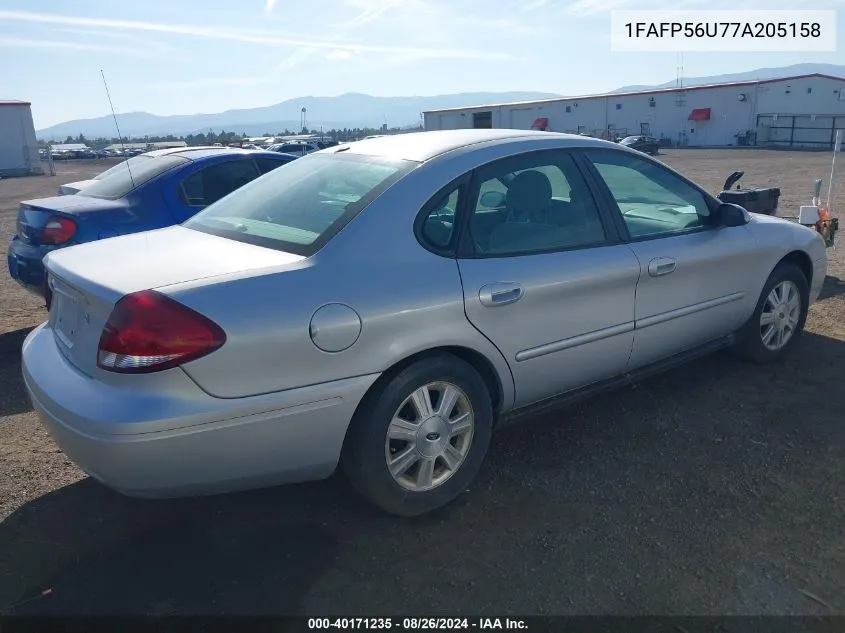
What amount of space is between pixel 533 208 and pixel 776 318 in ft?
7.18

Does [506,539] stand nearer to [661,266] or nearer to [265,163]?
[661,266]

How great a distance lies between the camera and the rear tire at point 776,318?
4.54m

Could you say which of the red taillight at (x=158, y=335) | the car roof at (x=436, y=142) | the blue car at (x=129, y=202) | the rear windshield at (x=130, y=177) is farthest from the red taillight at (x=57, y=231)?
the red taillight at (x=158, y=335)

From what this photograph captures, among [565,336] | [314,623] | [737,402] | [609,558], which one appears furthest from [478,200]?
[737,402]

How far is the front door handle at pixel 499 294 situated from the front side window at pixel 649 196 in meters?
0.99

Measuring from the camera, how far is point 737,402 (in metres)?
4.15

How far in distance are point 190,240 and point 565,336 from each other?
1873 mm

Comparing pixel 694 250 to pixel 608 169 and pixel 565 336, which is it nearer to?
pixel 608 169

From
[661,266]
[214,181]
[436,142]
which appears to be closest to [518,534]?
[661,266]

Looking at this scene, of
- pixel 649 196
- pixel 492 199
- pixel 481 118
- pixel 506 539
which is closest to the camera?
pixel 506 539

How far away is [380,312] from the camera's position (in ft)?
8.86

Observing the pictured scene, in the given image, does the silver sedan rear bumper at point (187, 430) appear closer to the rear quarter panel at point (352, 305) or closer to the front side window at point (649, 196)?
the rear quarter panel at point (352, 305)

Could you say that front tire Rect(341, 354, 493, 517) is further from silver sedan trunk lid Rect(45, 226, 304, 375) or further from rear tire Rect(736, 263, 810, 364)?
rear tire Rect(736, 263, 810, 364)

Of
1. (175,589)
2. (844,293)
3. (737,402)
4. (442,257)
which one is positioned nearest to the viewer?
(175,589)
